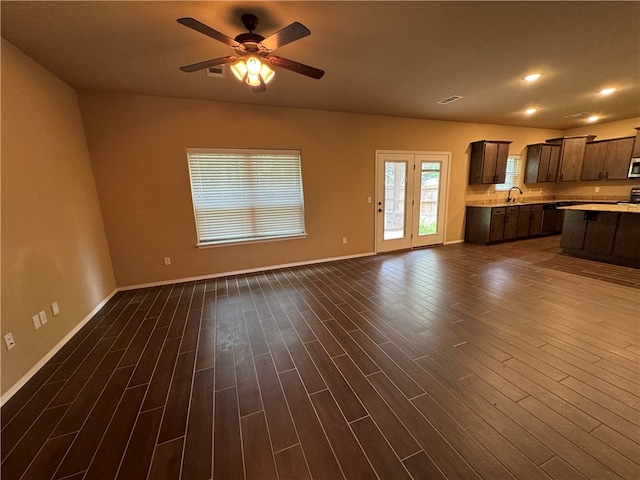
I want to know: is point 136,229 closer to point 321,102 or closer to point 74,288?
point 74,288

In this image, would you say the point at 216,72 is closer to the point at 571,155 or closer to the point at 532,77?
the point at 532,77

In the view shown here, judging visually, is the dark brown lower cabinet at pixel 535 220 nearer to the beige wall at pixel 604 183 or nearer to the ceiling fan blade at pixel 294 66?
the beige wall at pixel 604 183

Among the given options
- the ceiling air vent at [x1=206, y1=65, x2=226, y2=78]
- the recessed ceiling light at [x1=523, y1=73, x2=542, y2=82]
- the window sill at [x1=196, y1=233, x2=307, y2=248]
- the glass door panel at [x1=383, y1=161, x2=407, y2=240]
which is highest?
the ceiling air vent at [x1=206, y1=65, x2=226, y2=78]

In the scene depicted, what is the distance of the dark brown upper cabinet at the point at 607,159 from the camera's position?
5902mm

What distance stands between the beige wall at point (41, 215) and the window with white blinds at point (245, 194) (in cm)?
135

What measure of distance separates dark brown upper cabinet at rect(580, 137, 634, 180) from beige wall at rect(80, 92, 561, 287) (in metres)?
4.22

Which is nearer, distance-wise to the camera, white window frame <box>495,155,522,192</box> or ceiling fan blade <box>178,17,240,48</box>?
ceiling fan blade <box>178,17,240,48</box>

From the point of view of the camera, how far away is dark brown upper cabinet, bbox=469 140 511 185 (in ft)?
19.3

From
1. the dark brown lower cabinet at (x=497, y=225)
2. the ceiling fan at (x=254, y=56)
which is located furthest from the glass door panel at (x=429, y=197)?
the ceiling fan at (x=254, y=56)

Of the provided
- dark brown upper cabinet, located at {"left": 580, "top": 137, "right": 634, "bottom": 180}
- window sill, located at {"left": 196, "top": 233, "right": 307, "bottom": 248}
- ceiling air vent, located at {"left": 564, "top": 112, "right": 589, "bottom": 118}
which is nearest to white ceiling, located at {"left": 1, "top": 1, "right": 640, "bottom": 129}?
ceiling air vent, located at {"left": 564, "top": 112, "right": 589, "bottom": 118}

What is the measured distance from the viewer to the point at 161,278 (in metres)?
4.00

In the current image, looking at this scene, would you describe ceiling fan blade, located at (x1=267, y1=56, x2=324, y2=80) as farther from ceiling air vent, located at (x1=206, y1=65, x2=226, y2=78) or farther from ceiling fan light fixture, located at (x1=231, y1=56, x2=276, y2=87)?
ceiling air vent, located at (x1=206, y1=65, x2=226, y2=78)

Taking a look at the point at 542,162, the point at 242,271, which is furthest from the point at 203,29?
the point at 542,162

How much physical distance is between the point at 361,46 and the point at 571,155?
731 cm
